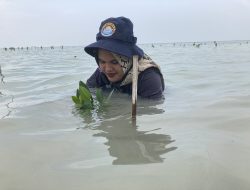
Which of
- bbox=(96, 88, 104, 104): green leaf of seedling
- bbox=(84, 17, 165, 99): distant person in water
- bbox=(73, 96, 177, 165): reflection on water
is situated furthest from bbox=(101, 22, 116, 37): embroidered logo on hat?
bbox=(73, 96, 177, 165): reflection on water

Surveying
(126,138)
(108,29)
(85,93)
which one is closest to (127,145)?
(126,138)

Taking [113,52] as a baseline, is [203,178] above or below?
below

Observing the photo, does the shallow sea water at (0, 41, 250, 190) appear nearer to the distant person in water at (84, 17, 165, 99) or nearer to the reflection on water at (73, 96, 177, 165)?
the reflection on water at (73, 96, 177, 165)

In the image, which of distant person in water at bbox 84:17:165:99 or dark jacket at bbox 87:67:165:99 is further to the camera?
dark jacket at bbox 87:67:165:99

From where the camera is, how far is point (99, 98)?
14.5 ft

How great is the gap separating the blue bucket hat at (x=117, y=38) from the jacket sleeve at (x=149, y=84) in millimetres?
414

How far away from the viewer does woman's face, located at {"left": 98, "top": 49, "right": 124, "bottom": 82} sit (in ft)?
15.0

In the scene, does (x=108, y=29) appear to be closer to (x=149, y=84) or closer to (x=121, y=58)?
(x=121, y=58)

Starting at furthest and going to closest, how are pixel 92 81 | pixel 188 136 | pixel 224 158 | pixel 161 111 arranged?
pixel 92 81 < pixel 161 111 < pixel 188 136 < pixel 224 158

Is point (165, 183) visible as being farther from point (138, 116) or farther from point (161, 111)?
point (161, 111)

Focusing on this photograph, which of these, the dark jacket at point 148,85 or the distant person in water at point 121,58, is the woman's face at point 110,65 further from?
the dark jacket at point 148,85

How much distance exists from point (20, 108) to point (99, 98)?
906mm

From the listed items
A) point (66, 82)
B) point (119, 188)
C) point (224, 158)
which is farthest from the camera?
point (66, 82)

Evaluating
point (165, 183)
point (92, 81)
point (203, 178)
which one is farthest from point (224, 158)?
point (92, 81)
